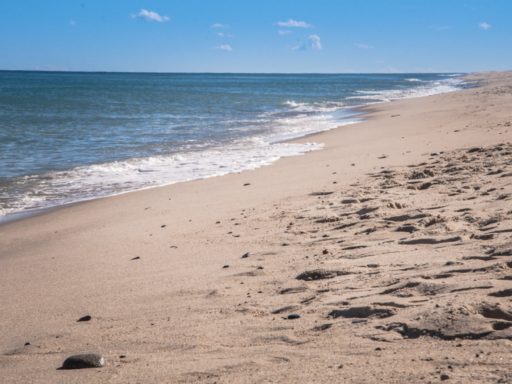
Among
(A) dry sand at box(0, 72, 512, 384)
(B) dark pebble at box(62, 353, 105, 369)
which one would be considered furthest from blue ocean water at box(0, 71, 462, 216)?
(B) dark pebble at box(62, 353, 105, 369)

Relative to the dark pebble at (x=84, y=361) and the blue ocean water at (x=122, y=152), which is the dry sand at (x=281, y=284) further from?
the blue ocean water at (x=122, y=152)

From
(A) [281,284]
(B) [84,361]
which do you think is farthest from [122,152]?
(B) [84,361]

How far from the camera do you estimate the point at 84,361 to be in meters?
2.34

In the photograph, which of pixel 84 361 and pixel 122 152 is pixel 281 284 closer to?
pixel 84 361

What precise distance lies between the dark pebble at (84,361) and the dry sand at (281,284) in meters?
0.04

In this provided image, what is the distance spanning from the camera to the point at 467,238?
3.28m

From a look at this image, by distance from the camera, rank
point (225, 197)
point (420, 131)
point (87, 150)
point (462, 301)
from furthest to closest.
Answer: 1. point (87, 150)
2. point (420, 131)
3. point (225, 197)
4. point (462, 301)

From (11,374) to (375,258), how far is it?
102 inches

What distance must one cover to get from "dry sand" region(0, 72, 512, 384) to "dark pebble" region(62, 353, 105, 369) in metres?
0.04

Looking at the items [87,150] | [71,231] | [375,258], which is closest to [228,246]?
[375,258]

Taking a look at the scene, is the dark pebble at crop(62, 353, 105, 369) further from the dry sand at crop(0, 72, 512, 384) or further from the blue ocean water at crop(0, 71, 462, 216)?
the blue ocean water at crop(0, 71, 462, 216)

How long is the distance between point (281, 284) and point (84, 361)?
4.74ft

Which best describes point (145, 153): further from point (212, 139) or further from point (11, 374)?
point (11, 374)

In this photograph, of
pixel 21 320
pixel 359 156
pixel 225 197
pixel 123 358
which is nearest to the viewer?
pixel 123 358
